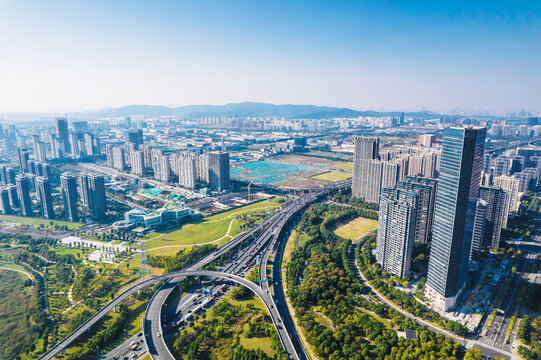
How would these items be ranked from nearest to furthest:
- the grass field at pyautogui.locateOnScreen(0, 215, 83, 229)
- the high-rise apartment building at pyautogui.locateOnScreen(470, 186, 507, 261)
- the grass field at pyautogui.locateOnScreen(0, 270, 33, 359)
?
the grass field at pyautogui.locateOnScreen(0, 270, 33, 359)
the high-rise apartment building at pyautogui.locateOnScreen(470, 186, 507, 261)
the grass field at pyautogui.locateOnScreen(0, 215, 83, 229)

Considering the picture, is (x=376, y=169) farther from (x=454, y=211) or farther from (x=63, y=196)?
(x=63, y=196)

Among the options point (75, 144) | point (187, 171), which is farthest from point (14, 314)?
point (75, 144)

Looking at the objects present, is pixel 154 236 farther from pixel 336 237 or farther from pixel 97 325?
pixel 336 237

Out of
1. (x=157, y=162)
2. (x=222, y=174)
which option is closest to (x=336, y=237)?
(x=222, y=174)

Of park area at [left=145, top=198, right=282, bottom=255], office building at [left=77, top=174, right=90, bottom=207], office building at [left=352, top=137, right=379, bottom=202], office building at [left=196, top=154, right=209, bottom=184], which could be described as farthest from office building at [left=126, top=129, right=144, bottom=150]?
office building at [left=352, top=137, right=379, bottom=202]

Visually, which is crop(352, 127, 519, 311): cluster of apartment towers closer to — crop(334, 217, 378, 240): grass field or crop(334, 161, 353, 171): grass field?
crop(334, 217, 378, 240): grass field

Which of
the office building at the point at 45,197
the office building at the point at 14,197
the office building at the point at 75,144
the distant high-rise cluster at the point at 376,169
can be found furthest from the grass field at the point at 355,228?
the office building at the point at 75,144
